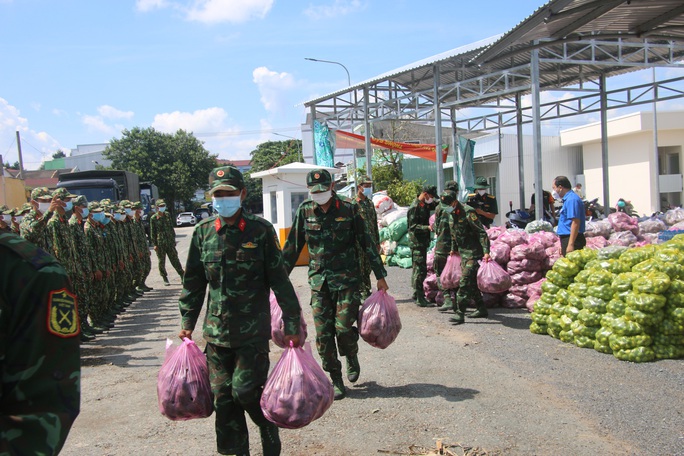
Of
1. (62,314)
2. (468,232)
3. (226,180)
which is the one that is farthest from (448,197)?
(62,314)

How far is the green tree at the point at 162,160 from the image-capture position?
49094mm

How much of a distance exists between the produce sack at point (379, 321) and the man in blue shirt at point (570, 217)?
11.7ft

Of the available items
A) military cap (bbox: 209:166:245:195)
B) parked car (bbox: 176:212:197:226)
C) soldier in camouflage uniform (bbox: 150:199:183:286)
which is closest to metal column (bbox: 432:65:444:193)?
soldier in camouflage uniform (bbox: 150:199:183:286)

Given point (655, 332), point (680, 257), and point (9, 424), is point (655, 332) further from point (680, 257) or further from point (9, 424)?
point (9, 424)

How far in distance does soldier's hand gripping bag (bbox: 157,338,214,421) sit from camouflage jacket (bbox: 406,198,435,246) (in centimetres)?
649

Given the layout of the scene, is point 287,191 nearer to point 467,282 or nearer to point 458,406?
point 467,282

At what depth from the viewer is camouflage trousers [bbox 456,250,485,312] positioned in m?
8.10

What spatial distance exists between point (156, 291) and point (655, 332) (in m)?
10.5

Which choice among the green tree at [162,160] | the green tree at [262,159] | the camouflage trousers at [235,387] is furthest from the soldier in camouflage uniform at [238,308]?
the green tree at [262,159]

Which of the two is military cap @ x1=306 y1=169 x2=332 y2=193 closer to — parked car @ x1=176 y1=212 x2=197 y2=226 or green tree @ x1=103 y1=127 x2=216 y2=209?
parked car @ x1=176 y1=212 x2=197 y2=226

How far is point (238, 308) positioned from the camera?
12.1 ft

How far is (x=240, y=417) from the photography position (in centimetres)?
368

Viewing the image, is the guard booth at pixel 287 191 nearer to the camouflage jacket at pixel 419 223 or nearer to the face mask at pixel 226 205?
the camouflage jacket at pixel 419 223

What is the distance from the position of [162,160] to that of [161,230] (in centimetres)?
3898
